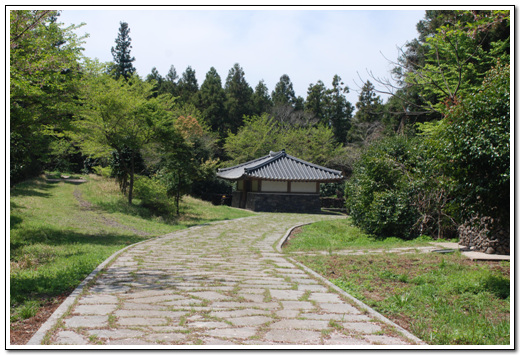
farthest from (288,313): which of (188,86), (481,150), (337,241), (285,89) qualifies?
(285,89)

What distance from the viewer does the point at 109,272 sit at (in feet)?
20.2

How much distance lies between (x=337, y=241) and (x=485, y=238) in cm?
509

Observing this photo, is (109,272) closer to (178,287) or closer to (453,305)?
→ (178,287)

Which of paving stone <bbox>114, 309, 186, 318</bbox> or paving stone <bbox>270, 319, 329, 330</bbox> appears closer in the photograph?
paving stone <bbox>270, 319, 329, 330</bbox>

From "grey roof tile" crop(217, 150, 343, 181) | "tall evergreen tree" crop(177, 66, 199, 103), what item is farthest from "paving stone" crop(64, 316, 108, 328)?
"tall evergreen tree" crop(177, 66, 199, 103)

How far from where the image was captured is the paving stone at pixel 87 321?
3.63m

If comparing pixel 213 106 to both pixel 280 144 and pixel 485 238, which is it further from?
pixel 485 238

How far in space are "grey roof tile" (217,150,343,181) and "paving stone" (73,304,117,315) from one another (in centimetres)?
2183

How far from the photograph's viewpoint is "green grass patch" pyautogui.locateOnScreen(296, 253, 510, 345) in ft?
12.6

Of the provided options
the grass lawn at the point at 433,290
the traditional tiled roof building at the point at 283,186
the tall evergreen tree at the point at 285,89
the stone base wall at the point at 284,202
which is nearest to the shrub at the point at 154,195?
the traditional tiled roof building at the point at 283,186

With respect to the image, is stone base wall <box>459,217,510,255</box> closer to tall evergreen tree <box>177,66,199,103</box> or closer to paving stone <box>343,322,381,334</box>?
paving stone <box>343,322,381,334</box>

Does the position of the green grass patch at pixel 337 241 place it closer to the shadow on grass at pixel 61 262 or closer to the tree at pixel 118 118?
the shadow on grass at pixel 61 262

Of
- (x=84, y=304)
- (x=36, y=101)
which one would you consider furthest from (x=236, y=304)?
(x=36, y=101)

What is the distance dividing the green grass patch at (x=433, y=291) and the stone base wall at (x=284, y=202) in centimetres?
1893
